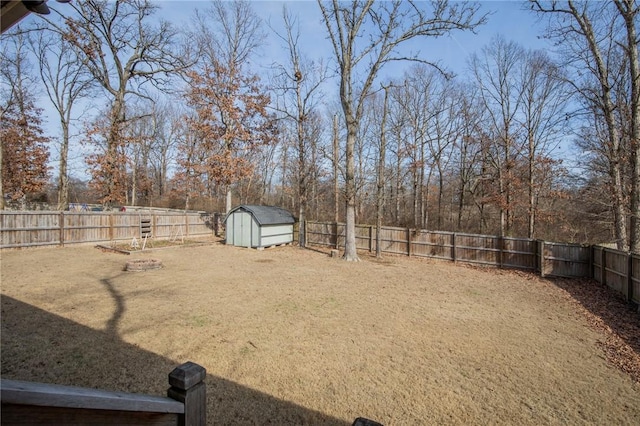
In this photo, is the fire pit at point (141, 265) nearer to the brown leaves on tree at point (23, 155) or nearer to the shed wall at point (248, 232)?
the shed wall at point (248, 232)

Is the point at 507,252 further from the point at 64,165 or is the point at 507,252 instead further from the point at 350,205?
the point at 64,165

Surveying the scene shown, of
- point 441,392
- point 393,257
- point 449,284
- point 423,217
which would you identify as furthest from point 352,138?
point 423,217

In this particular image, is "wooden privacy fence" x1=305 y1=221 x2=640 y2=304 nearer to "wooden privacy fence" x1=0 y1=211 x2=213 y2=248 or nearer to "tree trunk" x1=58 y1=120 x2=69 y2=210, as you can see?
"wooden privacy fence" x1=0 y1=211 x2=213 y2=248

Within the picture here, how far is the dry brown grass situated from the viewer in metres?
3.75

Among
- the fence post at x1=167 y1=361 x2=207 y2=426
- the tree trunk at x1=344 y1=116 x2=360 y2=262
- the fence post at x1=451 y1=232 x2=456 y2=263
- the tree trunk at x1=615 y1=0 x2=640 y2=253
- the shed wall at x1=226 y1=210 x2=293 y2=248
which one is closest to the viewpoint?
the fence post at x1=167 y1=361 x2=207 y2=426

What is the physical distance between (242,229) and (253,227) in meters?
0.76

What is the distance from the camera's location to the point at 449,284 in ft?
33.3

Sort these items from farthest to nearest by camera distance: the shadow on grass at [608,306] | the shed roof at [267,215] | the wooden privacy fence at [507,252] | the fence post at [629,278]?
the shed roof at [267,215], the wooden privacy fence at [507,252], the fence post at [629,278], the shadow on grass at [608,306]

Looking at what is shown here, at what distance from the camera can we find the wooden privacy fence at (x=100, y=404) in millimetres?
884

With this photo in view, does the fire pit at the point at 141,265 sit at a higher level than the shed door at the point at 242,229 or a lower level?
lower

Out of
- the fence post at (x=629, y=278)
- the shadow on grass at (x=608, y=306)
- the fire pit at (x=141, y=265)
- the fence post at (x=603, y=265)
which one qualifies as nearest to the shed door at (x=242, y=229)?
the fire pit at (x=141, y=265)

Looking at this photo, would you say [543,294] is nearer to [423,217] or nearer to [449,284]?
[449,284]

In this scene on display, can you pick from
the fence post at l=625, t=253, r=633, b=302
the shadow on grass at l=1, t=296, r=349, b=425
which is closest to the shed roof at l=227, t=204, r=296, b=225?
the shadow on grass at l=1, t=296, r=349, b=425

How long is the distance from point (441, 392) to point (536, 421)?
1.01 metres
